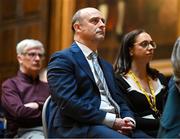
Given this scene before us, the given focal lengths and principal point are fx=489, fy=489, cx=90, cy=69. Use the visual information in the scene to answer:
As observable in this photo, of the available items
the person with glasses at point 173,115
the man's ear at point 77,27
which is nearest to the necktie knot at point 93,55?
the man's ear at point 77,27

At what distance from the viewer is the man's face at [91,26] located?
3582 mm

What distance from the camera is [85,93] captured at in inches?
134

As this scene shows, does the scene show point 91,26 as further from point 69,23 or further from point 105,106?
point 69,23

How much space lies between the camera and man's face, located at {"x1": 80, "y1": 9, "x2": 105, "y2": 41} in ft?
11.8

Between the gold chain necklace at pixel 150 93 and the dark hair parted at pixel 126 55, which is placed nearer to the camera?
the gold chain necklace at pixel 150 93

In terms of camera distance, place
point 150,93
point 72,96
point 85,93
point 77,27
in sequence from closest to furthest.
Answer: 1. point 72,96
2. point 85,93
3. point 77,27
4. point 150,93

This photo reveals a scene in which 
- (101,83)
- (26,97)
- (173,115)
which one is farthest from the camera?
(26,97)

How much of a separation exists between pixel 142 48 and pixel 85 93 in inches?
37.2

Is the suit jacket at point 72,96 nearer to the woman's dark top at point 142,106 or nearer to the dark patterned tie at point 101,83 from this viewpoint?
the dark patterned tie at point 101,83

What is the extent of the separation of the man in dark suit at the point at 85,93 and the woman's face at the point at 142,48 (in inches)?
20.4

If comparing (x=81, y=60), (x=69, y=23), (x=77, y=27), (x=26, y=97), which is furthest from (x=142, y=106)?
(x=69, y=23)

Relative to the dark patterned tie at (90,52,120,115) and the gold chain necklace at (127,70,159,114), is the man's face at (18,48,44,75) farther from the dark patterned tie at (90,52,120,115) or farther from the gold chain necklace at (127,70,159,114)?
the dark patterned tie at (90,52,120,115)

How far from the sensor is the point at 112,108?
138 inches

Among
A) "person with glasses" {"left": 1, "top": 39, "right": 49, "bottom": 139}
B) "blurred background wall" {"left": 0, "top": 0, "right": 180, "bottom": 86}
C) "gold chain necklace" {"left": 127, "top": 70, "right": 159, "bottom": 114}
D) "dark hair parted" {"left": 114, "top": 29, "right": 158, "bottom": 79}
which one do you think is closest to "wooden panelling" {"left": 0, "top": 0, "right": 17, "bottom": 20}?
"blurred background wall" {"left": 0, "top": 0, "right": 180, "bottom": 86}
